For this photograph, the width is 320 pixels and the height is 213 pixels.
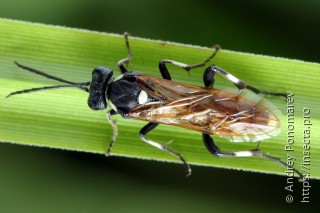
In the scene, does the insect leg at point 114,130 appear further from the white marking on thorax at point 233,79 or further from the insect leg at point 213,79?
the white marking on thorax at point 233,79

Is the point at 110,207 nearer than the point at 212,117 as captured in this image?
No

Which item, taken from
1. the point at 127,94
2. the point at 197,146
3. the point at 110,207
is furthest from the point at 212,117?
the point at 110,207

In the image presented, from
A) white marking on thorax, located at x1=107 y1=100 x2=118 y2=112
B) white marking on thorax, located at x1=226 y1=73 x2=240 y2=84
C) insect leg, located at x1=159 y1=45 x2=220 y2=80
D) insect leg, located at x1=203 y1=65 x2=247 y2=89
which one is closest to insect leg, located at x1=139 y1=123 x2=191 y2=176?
white marking on thorax, located at x1=107 y1=100 x2=118 y2=112

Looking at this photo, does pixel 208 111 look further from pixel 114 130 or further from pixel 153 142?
pixel 114 130

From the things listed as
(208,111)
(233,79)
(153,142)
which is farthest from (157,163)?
(233,79)

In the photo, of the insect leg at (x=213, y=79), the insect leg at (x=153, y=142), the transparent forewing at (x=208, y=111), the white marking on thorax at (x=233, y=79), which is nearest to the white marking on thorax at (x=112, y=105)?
the transparent forewing at (x=208, y=111)

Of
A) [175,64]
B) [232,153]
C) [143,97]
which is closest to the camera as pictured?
[232,153]

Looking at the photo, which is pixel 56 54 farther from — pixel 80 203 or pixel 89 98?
pixel 80 203
